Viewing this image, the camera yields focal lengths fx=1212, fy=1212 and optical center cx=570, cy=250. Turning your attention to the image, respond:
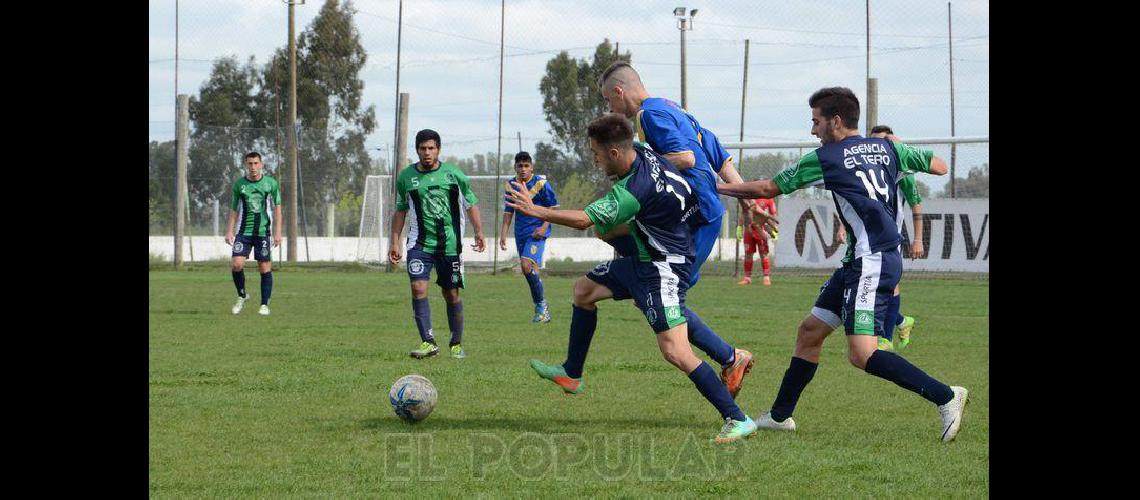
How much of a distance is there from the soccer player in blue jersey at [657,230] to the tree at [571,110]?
2187 centimetres

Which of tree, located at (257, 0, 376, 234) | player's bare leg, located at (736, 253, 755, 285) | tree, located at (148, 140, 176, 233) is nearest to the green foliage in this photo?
tree, located at (257, 0, 376, 234)

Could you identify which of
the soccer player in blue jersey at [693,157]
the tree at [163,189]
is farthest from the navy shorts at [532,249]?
the tree at [163,189]

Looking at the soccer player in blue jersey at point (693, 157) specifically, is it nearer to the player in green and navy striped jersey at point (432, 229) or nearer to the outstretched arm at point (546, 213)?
the outstretched arm at point (546, 213)

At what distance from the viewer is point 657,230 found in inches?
251

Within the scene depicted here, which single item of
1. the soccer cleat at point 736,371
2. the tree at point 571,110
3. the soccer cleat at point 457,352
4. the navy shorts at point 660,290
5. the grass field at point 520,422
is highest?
the tree at point 571,110

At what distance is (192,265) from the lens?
28969 mm

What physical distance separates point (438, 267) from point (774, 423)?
15.9 feet

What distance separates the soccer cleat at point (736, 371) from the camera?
22.3 ft

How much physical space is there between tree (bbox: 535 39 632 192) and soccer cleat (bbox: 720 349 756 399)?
21635 millimetres

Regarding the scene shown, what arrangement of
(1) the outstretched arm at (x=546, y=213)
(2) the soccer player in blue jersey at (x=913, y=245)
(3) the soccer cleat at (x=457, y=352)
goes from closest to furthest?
(1) the outstretched arm at (x=546, y=213), (2) the soccer player in blue jersey at (x=913, y=245), (3) the soccer cleat at (x=457, y=352)

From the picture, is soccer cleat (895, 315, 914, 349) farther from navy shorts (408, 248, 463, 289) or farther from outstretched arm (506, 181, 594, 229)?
outstretched arm (506, 181, 594, 229)

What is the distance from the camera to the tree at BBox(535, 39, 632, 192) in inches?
1145
